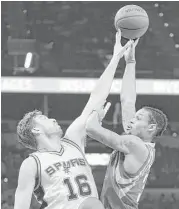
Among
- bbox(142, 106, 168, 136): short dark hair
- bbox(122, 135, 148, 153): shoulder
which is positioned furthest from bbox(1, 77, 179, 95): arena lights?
bbox(122, 135, 148, 153): shoulder


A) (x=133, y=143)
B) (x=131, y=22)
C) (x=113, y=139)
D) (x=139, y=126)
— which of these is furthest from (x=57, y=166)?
(x=131, y=22)

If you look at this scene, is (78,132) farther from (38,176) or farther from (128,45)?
(128,45)

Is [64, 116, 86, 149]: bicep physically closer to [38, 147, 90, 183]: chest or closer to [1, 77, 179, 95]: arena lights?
[38, 147, 90, 183]: chest

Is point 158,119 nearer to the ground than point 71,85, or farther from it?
farther from it

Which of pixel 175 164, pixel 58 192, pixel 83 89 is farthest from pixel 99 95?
pixel 175 164

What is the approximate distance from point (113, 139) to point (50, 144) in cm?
42

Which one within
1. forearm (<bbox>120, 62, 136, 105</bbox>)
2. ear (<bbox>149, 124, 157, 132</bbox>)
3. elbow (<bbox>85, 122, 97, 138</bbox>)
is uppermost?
forearm (<bbox>120, 62, 136, 105</bbox>)

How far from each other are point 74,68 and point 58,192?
269 inches

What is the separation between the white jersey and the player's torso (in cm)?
13

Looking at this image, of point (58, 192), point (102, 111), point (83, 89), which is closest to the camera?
point (58, 192)

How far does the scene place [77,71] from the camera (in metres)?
10.5

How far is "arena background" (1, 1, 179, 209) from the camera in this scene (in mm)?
10414

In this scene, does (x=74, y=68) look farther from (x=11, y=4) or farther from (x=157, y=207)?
(x=157, y=207)

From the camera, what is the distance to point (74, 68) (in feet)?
34.4
